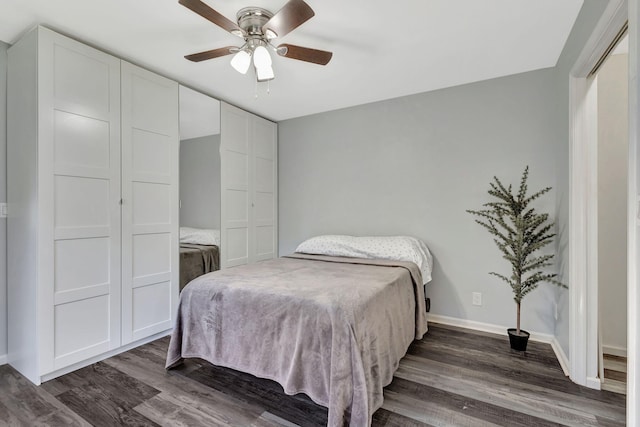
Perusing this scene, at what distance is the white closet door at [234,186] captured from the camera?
3.35 m

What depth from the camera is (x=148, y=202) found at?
2.61 m

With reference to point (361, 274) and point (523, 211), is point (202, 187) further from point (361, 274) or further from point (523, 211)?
point (523, 211)

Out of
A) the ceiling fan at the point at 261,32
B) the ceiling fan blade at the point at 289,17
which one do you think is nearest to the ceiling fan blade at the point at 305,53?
the ceiling fan at the point at 261,32

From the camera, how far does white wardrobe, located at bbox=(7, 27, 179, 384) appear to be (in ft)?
6.56

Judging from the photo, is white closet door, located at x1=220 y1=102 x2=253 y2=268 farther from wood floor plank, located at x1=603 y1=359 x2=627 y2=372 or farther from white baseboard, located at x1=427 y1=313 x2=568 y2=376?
wood floor plank, located at x1=603 y1=359 x2=627 y2=372

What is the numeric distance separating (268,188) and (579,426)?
3461 millimetres

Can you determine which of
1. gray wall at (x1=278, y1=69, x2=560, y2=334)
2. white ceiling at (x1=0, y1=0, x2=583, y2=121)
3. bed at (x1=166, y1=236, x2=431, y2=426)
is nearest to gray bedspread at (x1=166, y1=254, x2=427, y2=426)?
bed at (x1=166, y1=236, x2=431, y2=426)

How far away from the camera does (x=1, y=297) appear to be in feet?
7.24

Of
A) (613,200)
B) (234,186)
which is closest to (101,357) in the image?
(234,186)

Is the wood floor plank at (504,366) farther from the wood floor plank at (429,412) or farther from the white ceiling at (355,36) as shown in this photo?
the white ceiling at (355,36)

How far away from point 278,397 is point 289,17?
2.17 metres

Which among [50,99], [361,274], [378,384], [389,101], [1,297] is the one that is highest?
[389,101]

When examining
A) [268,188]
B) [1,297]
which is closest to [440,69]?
[268,188]

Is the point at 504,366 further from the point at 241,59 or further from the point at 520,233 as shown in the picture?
the point at 241,59
